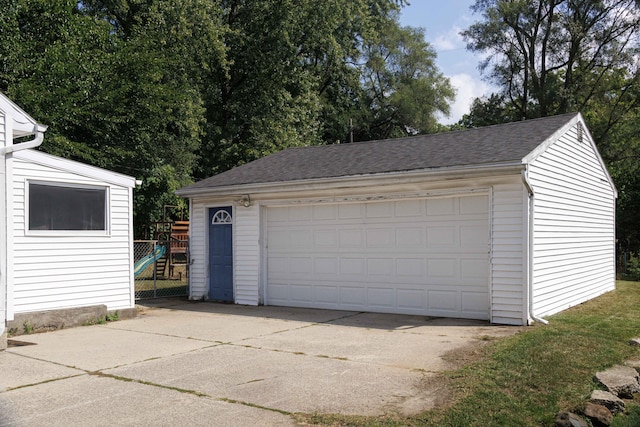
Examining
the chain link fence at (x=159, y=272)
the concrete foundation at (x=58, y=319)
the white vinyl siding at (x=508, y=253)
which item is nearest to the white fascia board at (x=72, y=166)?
the concrete foundation at (x=58, y=319)

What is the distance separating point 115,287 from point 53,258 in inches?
54.9

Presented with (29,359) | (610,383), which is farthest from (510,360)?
(29,359)

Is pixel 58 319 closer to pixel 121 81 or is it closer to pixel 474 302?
pixel 474 302

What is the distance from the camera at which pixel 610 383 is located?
558cm

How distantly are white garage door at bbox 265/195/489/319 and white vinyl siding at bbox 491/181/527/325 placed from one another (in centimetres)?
31

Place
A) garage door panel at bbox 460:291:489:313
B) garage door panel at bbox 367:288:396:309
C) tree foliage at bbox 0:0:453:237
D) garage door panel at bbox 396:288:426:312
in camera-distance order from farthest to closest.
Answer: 1. tree foliage at bbox 0:0:453:237
2. garage door panel at bbox 367:288:396:309
3. garage door panel at bbox 396:288:426:312
4. garage door panel at bbox 460:291:489:313

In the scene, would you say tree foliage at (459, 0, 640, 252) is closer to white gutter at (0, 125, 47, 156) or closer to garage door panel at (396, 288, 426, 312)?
garage door panel at (396, 288, 426, 312)

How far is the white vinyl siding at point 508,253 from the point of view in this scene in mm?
8938

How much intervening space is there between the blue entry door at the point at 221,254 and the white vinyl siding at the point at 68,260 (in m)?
2.61

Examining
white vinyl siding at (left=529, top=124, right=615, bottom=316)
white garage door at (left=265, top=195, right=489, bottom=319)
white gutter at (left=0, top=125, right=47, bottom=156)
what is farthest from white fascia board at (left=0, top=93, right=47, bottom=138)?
white vinyl siding at (left=529, top=124, right=615, bottom=316)

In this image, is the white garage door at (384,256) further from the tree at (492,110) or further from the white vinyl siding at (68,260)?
the tree at (492,110)

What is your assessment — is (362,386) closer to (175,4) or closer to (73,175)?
(73,175)

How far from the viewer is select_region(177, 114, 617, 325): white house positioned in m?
9.20

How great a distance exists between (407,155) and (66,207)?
6.43 meters
